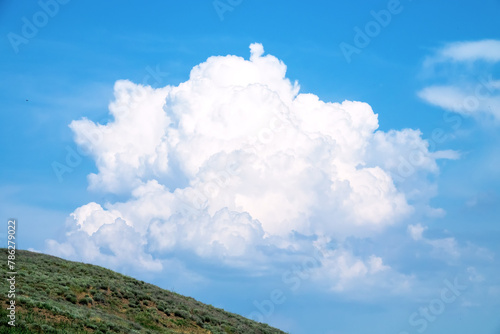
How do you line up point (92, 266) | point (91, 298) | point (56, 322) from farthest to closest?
point (92, 266) < point (91, 298) < point (56, 322)

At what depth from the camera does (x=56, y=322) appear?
33625 millimetres

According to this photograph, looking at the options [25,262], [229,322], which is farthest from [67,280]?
[229,322]

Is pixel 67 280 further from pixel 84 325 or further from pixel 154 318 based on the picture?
pixel 84 325

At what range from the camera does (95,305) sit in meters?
43.0

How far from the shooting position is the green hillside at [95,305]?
34.5 m

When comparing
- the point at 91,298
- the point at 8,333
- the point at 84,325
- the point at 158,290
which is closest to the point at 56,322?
the point at 84,325

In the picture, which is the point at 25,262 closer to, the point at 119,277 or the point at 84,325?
the point at 119,277

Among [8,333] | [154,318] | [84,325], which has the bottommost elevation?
[8,333]

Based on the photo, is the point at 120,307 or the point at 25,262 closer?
the point at 120,307

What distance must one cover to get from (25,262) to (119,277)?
950cm

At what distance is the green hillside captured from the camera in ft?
113

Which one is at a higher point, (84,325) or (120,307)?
(120,307)

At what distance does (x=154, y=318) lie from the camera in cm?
4422

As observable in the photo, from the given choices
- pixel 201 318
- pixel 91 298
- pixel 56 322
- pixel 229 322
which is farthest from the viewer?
pixel 229 322
